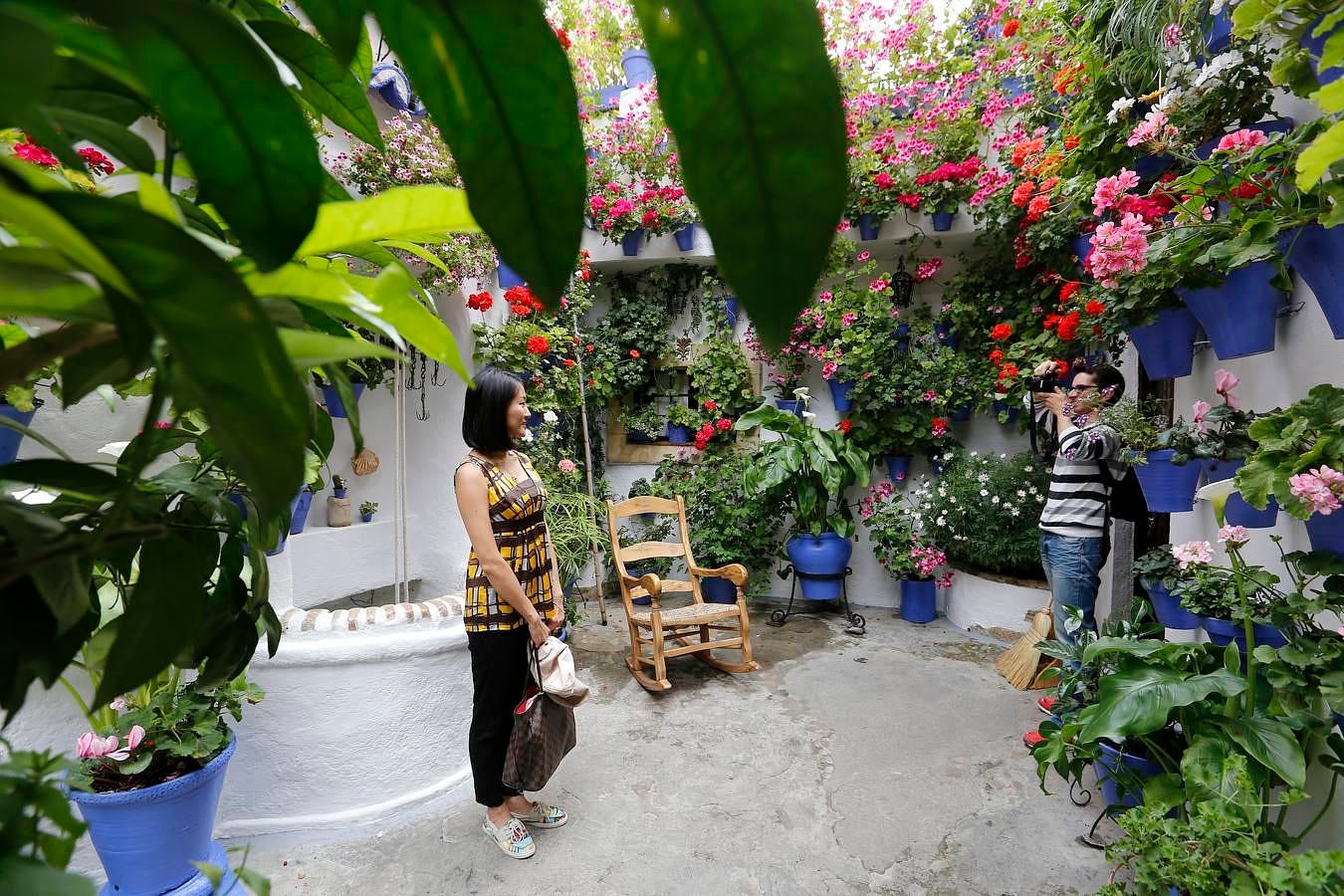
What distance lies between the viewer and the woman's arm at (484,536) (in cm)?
190

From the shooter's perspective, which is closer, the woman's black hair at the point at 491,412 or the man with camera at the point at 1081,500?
the woman's black hair at the point at 491,412

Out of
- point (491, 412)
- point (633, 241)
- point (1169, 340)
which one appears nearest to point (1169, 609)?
point (1169, 340)

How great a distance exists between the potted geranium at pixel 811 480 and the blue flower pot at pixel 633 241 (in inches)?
53.4

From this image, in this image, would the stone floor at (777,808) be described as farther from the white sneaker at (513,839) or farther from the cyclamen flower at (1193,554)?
the cyclamen flower at (1193,554)

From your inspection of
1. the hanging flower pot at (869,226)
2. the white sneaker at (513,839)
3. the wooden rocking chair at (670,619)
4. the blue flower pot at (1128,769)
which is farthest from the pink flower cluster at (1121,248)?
the hanging flower pot at (869,226)

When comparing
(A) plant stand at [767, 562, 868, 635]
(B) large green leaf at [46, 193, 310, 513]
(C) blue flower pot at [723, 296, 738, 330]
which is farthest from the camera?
(C) blue flower pot at [723, 296, 738, 330]

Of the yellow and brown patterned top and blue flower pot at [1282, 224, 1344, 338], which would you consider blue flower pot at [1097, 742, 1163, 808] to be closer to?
blue flower pot at [1282, 224, 1344, 338]

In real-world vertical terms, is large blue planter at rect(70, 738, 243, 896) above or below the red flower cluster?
below

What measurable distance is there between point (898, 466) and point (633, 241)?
229 cm

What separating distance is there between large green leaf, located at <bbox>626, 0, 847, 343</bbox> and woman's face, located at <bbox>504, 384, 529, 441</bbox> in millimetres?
1891

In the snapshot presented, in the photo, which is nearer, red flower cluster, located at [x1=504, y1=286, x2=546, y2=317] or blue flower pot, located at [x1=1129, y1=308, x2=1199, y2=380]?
blue flower pot, located at [x1=1129, y1=308, x2=1199, y2=380]

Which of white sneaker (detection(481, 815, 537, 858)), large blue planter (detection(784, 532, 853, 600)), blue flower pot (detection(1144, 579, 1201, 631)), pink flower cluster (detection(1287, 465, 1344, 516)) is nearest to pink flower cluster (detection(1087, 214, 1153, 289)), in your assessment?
pink flower cluster (detection(1287, 465, 1344, 516))

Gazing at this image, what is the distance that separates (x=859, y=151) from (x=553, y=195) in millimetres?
4099

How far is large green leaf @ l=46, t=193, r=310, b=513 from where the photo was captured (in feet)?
0.45
